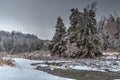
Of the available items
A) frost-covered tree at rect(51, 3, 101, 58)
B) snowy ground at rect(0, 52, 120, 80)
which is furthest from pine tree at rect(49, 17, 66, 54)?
snowy ground at rect(0, 52, 120, 80)

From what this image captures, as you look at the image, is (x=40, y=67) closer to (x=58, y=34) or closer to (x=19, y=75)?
(x=19, y=75)

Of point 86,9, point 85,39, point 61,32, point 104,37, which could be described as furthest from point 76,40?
point 104,37

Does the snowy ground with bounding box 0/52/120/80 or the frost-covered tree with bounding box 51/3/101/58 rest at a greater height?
the frost-covered tree with bounding box 51/3/101/58

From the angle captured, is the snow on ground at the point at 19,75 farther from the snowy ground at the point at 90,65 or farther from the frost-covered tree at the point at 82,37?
the frost-covered tree at the point at 82,37

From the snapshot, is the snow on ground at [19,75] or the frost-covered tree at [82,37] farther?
the frost-covered tree at [82,37]

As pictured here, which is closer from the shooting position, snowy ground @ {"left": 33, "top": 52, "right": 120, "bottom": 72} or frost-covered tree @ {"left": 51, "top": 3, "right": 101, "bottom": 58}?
snowy ground @ {"left": 33, "top": 52, "right": 120, "bottom": 72}

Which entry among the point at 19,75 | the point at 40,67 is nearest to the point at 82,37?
the point at 40,67

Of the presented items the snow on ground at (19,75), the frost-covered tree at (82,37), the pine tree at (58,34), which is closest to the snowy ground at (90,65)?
the snow on ground at (19,75)

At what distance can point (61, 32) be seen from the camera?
61.6 m

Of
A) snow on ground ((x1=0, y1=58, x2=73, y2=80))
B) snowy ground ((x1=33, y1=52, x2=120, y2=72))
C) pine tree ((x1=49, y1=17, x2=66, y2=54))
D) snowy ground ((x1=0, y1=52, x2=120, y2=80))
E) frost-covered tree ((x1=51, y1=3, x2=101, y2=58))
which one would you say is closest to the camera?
snow on ground ((x1=0, y1=58, x2=73, y2=80))

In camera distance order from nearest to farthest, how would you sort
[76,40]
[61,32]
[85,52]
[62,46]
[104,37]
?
[85,52] → [76,40] → [62,46] → [61,32] → [104,37]

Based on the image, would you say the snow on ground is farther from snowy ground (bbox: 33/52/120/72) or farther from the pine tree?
the pine tree

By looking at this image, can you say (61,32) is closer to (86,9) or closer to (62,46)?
(62,46)

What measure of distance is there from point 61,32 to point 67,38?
823 cm
